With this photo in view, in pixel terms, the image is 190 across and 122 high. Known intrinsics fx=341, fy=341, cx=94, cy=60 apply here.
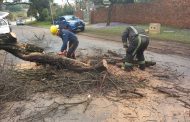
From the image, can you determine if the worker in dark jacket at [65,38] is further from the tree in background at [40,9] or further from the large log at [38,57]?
the tree in background at [40,9]

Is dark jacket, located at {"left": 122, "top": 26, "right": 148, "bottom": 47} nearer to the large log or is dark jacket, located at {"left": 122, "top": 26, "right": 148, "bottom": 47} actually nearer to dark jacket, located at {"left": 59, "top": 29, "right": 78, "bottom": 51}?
the large log

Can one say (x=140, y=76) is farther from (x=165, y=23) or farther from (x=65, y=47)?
(x=165, y=23)

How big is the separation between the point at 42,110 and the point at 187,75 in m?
4.69

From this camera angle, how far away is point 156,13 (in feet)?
97.0

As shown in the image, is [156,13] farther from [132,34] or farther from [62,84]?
[62,84]

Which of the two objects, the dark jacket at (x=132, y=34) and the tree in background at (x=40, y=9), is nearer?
the dark jacket at (x=132, y=34)

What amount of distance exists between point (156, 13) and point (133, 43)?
21.2m

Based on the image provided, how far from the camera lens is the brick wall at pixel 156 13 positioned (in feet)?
84.8

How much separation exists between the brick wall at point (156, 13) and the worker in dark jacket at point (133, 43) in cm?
1646

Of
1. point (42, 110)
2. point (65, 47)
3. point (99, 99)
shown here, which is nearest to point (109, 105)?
point (99, 99)

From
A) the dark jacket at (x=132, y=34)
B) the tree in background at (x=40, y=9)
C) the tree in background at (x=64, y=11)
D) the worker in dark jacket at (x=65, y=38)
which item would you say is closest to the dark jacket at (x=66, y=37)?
the worker in dark jacket at (x=65, y=38)

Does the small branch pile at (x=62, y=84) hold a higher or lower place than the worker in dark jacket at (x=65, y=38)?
lower

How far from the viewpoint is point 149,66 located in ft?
34.4

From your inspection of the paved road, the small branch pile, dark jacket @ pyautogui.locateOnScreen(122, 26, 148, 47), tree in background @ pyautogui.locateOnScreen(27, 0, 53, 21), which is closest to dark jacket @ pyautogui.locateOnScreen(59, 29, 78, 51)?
the small branch pile
